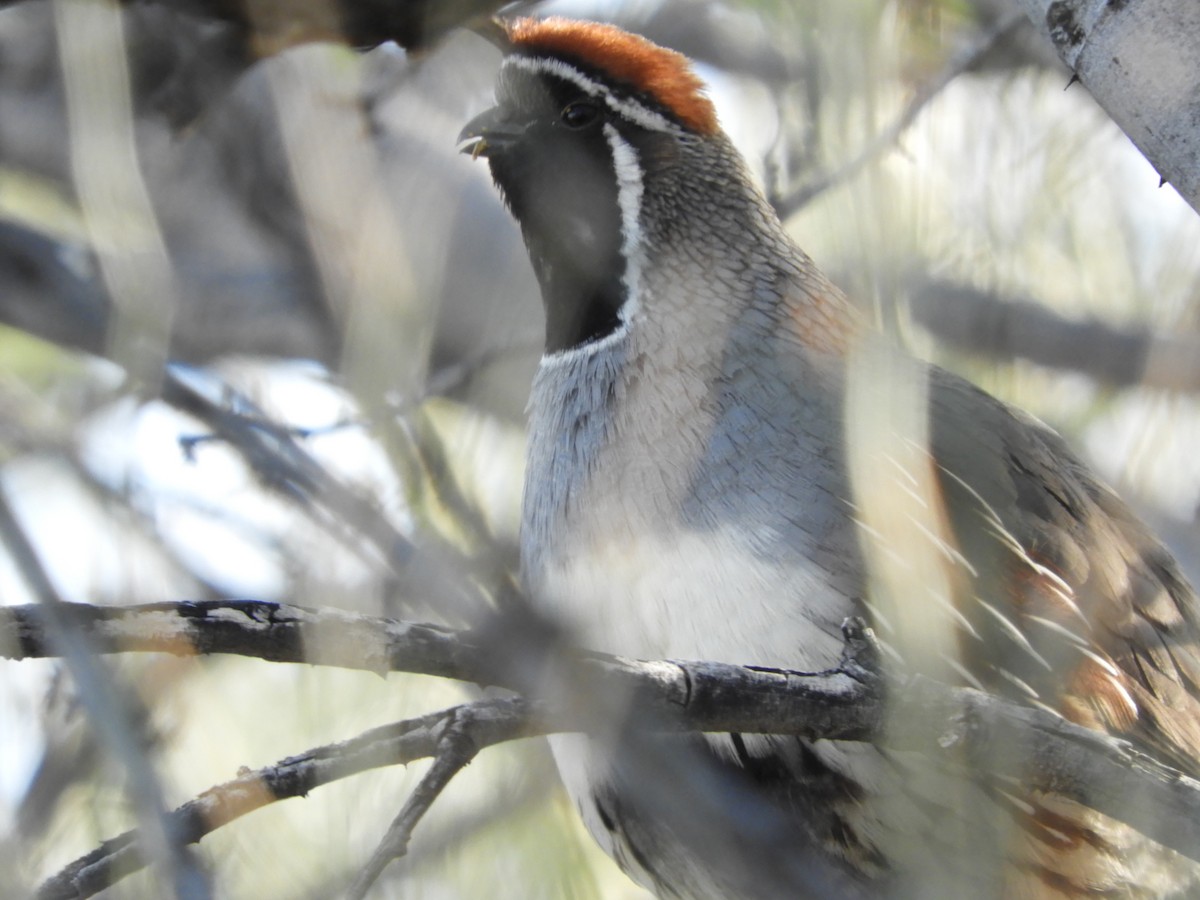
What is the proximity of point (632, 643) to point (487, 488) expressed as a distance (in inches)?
25.6

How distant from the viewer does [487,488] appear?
283 cm

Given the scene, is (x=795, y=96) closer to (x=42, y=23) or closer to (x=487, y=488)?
(x=487, y=488)

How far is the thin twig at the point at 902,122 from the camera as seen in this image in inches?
102

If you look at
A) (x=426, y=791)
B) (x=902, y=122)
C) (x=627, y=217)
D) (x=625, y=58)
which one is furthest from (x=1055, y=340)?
(x=426, y=791)

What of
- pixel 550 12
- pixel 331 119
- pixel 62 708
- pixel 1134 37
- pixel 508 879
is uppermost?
pixel 1134 37

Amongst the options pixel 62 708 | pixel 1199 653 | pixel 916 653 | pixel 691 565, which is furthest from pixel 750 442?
pixel 62 708

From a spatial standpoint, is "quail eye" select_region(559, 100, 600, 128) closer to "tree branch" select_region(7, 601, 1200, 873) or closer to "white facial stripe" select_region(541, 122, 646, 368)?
"white facial stripe" select_region(541, 122, 646, 368)

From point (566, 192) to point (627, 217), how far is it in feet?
0.47

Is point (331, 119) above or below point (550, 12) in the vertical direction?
below

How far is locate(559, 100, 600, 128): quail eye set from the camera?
115 inches

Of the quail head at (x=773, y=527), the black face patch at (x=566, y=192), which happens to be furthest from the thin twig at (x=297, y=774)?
the black face patch at (x=566, y=192)

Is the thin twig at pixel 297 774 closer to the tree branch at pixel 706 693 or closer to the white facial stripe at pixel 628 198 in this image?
the tree branch at pixel 706 693

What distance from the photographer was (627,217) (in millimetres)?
3002

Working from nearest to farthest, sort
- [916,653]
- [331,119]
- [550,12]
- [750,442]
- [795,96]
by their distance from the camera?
[916,653], [750,442], [550,12], [331,119], [795,96]
